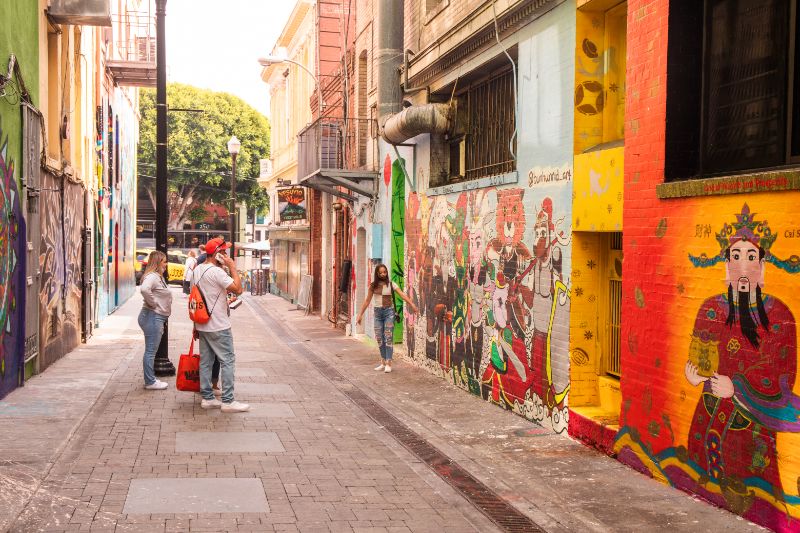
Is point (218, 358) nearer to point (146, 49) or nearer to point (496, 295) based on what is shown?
point (496, 295)

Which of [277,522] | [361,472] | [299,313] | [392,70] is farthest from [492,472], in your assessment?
[299,313]

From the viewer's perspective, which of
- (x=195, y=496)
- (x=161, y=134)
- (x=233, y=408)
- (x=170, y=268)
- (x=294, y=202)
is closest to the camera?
(x=195, y=496)

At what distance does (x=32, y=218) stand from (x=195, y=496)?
684 cm

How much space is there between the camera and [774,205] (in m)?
6.11

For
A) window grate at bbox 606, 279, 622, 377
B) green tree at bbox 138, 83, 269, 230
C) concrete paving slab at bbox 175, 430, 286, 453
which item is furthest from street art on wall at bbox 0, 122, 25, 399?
green tree at bbox 138, 83, 269, 230

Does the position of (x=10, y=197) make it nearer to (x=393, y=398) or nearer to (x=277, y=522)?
(x=393, y=398)

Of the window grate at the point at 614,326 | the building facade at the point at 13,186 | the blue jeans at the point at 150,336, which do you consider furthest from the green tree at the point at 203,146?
the window grate at the point at 614,326

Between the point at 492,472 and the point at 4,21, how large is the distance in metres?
7.49

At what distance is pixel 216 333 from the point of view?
10.2 meters

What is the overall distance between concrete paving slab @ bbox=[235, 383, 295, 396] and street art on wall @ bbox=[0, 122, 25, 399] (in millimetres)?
2702

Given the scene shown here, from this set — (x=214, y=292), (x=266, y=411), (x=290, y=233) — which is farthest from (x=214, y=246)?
(x=290, y=233)

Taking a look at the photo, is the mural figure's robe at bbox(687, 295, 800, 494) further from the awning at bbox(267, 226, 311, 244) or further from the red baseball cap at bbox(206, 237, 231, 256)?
the awning at bbox(267, 226, 311, 244)

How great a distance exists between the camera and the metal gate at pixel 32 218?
38.4 feet

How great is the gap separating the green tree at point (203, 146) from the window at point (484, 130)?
43.9m
